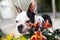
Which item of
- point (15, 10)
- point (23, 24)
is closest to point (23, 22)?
point (23, 24)

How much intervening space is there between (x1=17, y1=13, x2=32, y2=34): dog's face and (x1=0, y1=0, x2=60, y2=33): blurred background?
2.8 inches

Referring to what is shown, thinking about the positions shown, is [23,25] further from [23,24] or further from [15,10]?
[15,10]

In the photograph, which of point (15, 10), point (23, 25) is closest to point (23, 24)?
point (23, 25)

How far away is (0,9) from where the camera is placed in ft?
4.22

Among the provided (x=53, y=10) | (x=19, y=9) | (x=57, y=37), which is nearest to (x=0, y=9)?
(x=19, y=9)

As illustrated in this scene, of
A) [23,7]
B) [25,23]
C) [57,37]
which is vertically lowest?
[57,37]

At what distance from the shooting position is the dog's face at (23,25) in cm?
93

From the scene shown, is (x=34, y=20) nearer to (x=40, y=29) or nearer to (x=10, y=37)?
(x=40, y=29)

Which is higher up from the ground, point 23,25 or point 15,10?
point 15,10

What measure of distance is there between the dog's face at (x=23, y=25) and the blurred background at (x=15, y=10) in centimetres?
7

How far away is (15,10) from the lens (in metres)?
0.97

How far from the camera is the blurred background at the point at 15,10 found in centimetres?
95

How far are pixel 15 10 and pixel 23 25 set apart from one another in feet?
0.43

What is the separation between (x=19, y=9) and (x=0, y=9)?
0.41m
